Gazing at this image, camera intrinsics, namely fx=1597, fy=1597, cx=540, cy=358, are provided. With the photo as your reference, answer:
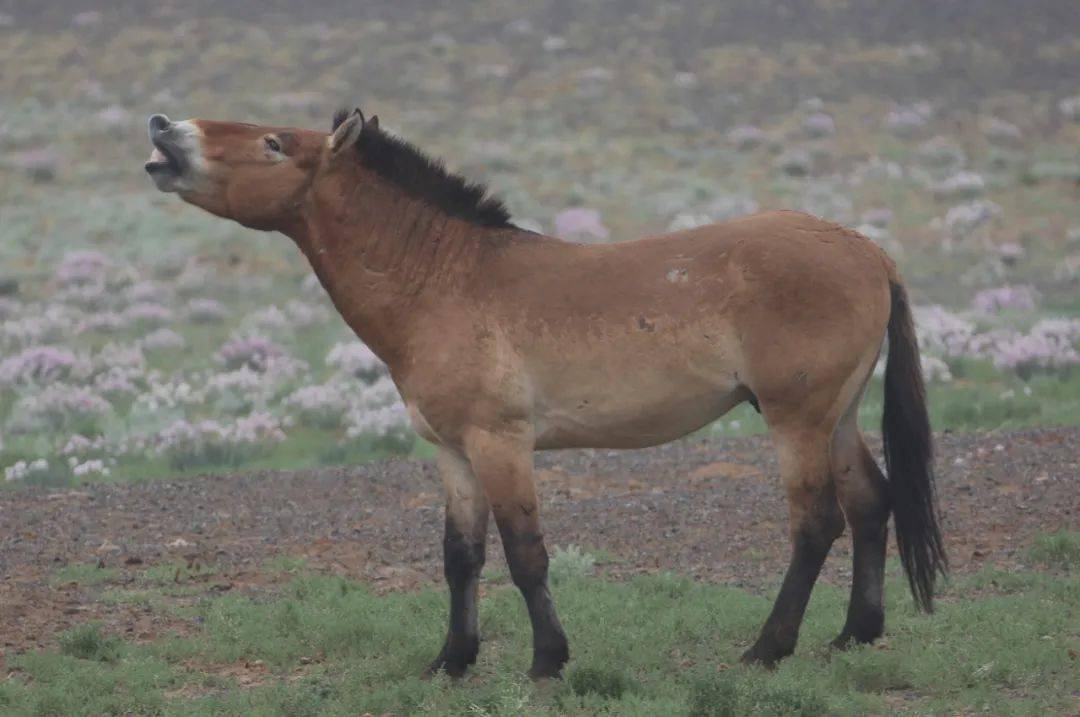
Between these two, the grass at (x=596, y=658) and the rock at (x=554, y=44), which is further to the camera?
the rock at (x=554, y=44)

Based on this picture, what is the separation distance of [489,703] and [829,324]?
219cm

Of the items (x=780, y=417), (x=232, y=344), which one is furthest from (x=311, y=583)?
(x=232, y=344)

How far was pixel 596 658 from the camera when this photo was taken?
722 cm

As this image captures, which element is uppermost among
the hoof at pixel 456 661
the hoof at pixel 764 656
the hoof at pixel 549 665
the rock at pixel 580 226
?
the hoof at pixel 764 656

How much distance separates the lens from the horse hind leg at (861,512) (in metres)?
7.39

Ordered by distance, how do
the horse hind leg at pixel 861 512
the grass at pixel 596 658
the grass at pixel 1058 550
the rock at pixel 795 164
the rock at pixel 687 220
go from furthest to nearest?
the rock at pixel 795 164
the rock at pixel 687 220
the grass at pixel 1058 550
the horse hind leg at pixel 861 512
the grass at pixel 596 658

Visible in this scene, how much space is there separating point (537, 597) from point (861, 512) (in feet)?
5.28

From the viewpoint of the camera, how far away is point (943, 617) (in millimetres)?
7734

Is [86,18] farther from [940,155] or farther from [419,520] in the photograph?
[419,520]

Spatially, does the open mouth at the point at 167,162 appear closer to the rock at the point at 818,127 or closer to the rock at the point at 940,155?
the rock at the point at 940,155

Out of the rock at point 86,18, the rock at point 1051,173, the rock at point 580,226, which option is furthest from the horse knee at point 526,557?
the rock at point 86,18

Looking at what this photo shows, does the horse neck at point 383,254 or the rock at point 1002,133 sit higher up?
the horse neck at point 383,254

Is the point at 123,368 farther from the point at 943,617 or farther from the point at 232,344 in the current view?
the point at 943,617

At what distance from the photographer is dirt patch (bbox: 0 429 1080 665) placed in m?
9.30
